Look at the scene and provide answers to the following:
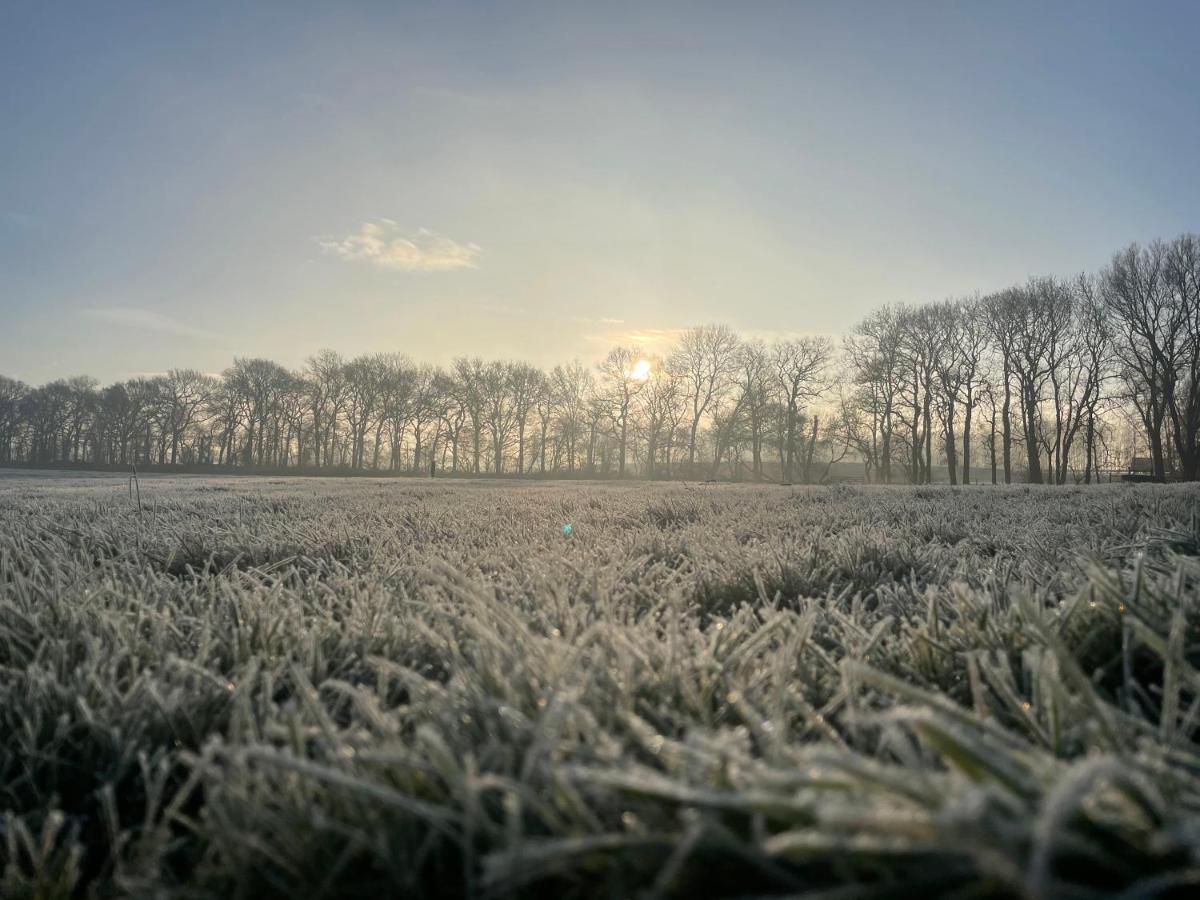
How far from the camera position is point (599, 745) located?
0.95 m

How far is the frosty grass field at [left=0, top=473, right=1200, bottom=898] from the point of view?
67 cm

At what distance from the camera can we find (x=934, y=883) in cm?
65

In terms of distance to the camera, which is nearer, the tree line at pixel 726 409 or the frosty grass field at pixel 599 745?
the frosty grass field at pixel 599 745

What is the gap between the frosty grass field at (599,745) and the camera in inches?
26.4

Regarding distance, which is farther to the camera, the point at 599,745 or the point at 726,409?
the point at 726,409

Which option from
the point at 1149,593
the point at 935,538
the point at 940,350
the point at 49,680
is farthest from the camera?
the point at 940,350

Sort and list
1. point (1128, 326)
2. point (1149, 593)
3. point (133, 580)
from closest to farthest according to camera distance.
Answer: point (1149, 593), point (133, 580), point (1128, 326)

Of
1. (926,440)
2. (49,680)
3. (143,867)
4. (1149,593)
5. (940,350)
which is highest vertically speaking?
(940,350)

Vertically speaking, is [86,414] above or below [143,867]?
above

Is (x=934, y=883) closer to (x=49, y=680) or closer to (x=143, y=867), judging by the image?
(x=143, y=867)

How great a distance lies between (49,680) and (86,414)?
87647 mm

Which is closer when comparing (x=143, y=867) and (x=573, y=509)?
(x=143, y=867)

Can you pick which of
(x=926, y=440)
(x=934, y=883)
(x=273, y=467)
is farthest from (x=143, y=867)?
(x=273, y=467)

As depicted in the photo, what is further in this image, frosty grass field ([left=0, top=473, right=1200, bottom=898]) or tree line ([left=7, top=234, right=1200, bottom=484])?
tree line ([left=7, top=234, right=1200, bottom=484])
